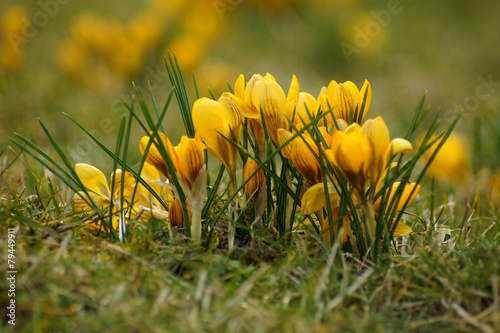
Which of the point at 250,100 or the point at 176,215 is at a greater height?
the point at 250,100

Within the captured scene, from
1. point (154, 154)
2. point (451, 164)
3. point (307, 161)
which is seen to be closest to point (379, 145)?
point (307, 161)

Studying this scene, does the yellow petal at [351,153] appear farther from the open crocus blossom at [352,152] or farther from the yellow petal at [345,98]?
the yellow petal at [345,98]

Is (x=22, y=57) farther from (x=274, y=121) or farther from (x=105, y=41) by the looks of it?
(x=274, y=121)

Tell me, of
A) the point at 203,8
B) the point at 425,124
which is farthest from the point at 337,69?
the point at 203,8

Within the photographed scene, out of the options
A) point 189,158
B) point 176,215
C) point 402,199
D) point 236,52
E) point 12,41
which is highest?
point 12,41

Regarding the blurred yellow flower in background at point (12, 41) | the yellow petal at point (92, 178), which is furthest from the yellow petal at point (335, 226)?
the blurred yellow flower in background at point (12, 41)

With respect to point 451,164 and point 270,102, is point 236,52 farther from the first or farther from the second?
point 270,102
